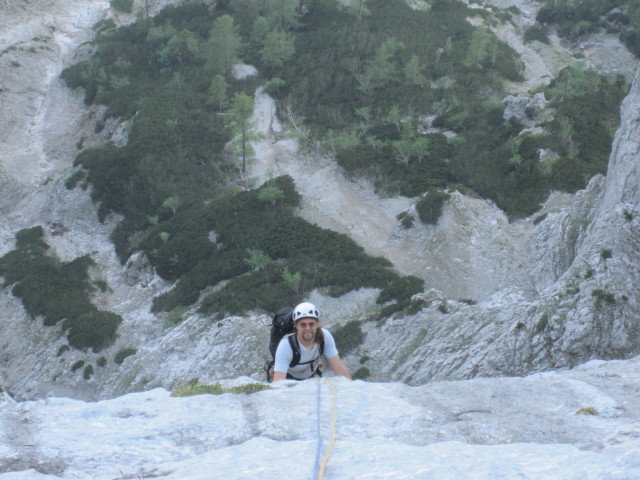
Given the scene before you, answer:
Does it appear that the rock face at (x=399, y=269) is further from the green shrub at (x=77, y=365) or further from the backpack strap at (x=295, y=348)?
the backpack strap at (x=295, y=348)

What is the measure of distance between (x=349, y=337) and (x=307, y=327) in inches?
627

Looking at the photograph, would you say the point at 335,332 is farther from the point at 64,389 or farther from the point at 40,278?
the point at 40,278

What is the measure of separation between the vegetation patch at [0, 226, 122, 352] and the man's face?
23986mm

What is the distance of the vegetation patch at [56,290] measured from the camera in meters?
31.1

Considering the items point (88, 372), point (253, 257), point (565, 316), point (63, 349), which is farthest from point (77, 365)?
point (565, 316)

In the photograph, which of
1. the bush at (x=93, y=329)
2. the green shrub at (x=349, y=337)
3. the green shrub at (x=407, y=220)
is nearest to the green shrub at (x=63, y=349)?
the bush at (x=93, y=329)

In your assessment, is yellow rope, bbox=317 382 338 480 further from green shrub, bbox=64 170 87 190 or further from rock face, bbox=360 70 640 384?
green shrub, bbox=64 170 87 190

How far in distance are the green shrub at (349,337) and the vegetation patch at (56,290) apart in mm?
13628

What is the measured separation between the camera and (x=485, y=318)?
2047 centimetres

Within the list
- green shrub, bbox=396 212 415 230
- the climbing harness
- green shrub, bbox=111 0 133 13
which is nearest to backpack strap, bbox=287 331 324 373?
the climbing harness

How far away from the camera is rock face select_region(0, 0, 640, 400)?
666 inches

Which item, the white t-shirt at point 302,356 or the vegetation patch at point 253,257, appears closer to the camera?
the white t-shirt at point 302,356

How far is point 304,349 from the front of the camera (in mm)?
→ 10008

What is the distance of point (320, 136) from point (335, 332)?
2179 centimetres
